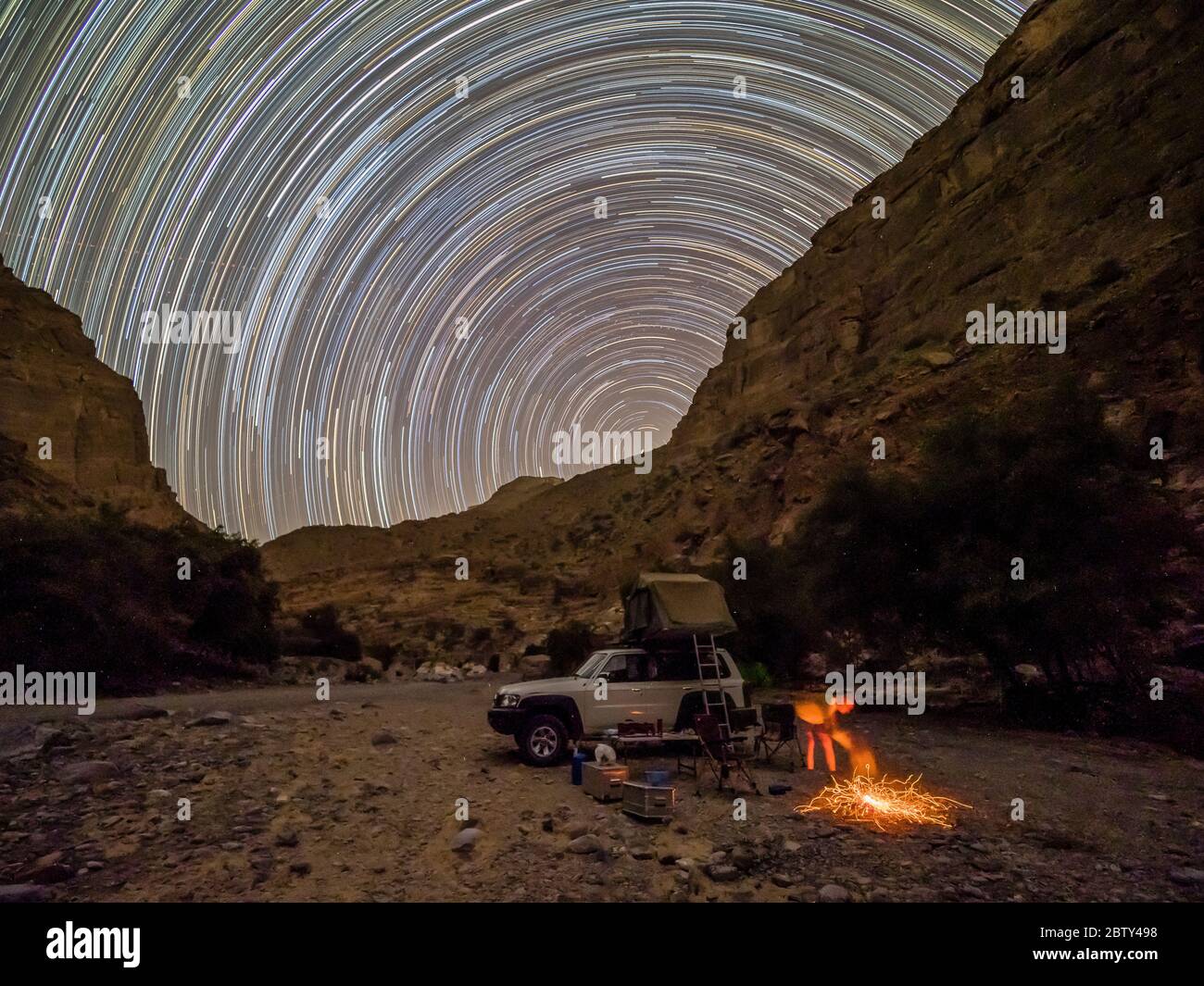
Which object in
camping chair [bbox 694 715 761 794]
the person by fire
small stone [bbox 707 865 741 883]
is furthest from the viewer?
the person by fire

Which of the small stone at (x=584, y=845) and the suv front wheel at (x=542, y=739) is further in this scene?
the suv front wheel at (x=542, y=739)

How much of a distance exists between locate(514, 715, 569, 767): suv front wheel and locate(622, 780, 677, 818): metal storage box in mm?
3383

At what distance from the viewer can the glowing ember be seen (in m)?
7.87

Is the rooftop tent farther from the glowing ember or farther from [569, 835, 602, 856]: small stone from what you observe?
[569, 835, 602, 856]: small stone

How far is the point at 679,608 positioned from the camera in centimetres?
1273

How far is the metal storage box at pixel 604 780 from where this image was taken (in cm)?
887

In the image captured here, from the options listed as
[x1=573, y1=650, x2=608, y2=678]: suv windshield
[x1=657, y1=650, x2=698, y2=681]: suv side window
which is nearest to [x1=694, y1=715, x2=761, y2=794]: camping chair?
[x1=657, y1=650, x2=698, y2=681]: suv side window

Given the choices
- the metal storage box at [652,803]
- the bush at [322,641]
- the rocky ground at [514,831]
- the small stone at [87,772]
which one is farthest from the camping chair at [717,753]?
the bush at [322,641]

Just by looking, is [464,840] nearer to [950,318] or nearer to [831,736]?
[831,736]

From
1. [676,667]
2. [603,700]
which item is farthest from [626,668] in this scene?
[676,667]

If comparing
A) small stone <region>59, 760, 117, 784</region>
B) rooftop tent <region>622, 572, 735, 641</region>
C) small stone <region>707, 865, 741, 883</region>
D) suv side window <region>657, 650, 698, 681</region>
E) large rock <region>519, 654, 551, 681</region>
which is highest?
rooftop tent <region>622, 572, 735, 641</region>

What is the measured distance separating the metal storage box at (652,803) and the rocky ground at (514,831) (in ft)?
0.73

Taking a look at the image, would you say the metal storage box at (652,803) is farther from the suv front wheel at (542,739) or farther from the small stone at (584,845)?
the suv front wheel at (542,739)
